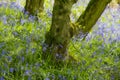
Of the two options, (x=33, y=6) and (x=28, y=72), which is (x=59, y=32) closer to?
(x=28, y=72)

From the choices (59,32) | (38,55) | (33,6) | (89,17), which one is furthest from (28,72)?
(33,6)

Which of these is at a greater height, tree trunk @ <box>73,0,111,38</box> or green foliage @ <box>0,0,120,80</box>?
tree trunk @ <box>73,0,111,38</box>

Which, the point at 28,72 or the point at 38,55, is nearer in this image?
the point at 28,72

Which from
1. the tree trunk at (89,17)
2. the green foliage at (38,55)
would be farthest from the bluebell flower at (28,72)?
the tree trunk at (89,17)

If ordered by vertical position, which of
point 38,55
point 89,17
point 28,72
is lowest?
point 28,72

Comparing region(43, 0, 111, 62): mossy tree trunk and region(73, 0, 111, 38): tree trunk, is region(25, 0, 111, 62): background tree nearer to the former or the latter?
region(43, 0, 111, 62): mossy tree trunk

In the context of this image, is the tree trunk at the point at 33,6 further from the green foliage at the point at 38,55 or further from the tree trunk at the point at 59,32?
the tree trunk at the point at 59,32

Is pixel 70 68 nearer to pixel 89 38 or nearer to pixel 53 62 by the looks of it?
pixel 53 62

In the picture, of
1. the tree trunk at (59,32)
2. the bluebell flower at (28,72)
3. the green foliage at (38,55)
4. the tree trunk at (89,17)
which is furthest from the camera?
the tree trunk at (89,17)

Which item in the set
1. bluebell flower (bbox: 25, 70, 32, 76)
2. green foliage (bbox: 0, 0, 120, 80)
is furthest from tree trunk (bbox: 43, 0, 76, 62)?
bluebell flower (bbox: 25, 70, 32, 76)

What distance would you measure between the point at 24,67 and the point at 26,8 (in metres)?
3.03

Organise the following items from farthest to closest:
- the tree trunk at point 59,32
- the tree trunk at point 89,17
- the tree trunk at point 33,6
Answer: the tree trunk at point 33,6 < the tree trunk at point 89,17 < the tree trunk at point 59,32

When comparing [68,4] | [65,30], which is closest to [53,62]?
A: [65,30]

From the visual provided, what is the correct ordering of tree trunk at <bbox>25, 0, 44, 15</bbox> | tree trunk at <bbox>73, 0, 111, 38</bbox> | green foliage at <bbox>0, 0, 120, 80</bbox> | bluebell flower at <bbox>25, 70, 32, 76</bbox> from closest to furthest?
bluebell flower at <bbox>25, 70, 32, 76</bbox> < green foliage at <bbox>0, 0, 120, 80</bbox> < tree trunk at <bbox>73, 0, 111, 38</bbox> < tree trunk at <bbox>25, 0, 44, 15</bbox>
